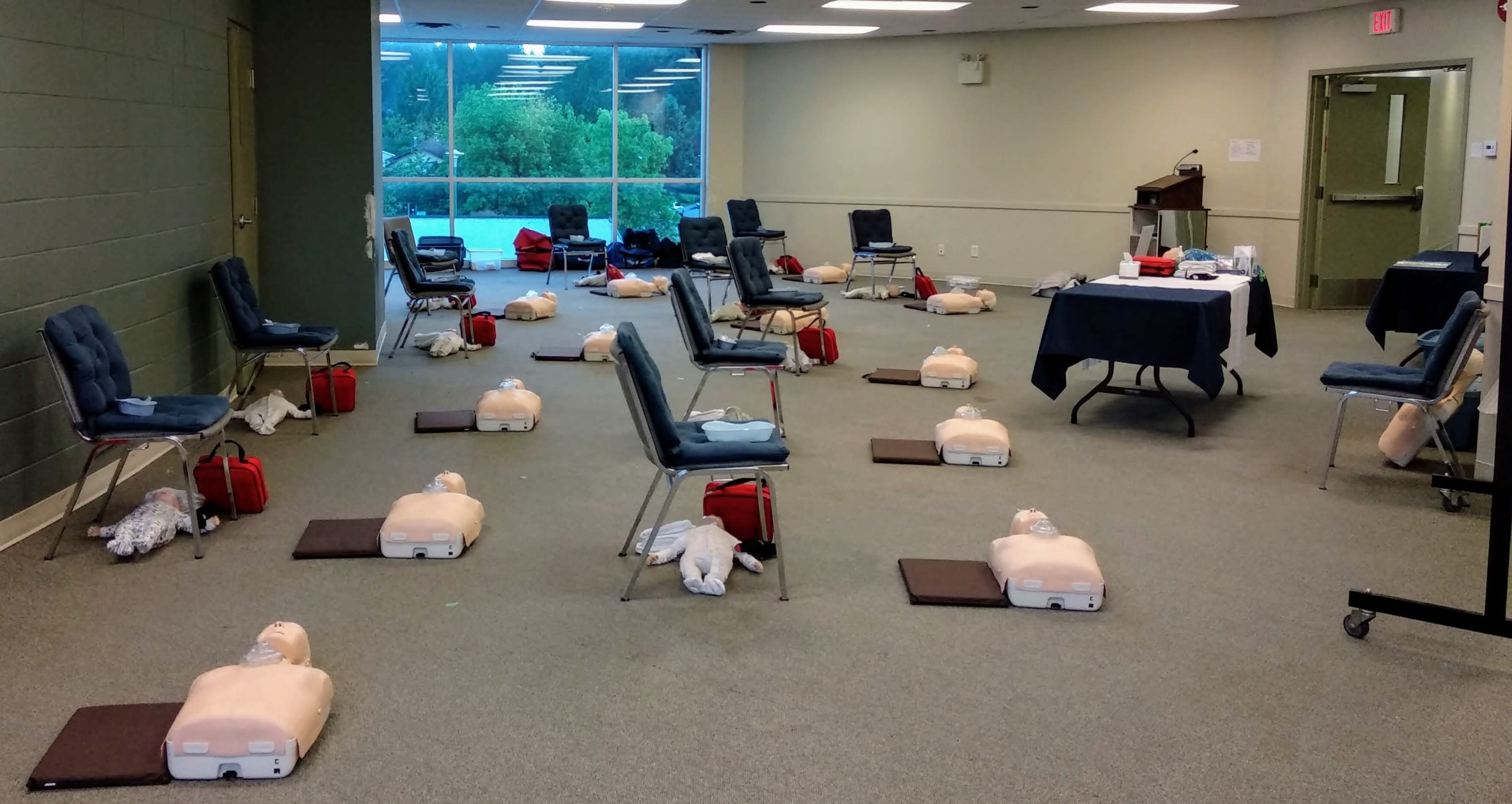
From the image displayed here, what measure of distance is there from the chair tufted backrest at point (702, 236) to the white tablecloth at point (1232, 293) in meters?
4.35

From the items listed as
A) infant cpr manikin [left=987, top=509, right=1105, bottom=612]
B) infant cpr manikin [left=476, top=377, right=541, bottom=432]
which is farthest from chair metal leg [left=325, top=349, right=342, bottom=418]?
infant cpr manikin [left=987, top=509, right=1105, bottom=612]

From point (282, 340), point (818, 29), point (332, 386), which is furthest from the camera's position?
point (818, 29)

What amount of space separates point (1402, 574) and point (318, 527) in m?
3.60

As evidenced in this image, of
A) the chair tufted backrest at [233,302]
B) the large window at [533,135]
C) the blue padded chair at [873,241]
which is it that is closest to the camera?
the chair tufted backrest at [233,302]

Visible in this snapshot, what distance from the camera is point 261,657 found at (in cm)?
295

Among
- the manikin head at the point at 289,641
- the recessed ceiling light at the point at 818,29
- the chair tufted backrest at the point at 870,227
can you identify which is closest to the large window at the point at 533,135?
the recessed ceiling light at the point at 818,29

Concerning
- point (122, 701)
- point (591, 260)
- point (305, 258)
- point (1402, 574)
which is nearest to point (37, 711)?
point (122, 701)

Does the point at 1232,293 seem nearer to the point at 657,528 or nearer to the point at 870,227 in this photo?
the point at 657,528

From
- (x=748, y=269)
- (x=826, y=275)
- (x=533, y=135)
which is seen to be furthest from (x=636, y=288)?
(x=748, y=269)

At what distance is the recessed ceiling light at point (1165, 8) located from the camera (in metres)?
10.2

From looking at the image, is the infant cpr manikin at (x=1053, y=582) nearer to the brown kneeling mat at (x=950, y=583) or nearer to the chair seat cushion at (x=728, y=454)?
the brown kneeling mat at (x=950, y=583)

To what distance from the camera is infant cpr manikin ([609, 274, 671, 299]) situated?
1140cm

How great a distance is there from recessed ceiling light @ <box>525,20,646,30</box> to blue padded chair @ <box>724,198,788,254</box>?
6.28ft

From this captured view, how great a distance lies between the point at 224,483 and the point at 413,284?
3.60 metres
